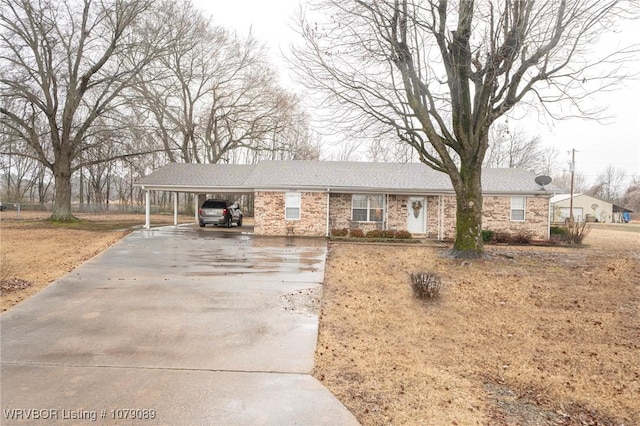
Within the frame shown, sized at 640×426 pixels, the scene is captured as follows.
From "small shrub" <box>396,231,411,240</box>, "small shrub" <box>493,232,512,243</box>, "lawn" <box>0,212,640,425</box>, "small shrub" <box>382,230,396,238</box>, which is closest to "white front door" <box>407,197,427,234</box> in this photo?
"small shrub" <box>396,231,411,240</box>

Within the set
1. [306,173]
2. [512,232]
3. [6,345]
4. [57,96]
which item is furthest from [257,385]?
[57,96]

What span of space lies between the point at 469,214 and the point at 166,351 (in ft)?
35.7

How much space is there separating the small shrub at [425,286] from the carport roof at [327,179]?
12.0 m

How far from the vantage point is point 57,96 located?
23844 millimetres

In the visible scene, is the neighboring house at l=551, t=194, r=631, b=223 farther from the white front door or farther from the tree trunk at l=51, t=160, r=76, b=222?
the tree trunk at l=51, t=160, r=76, b=222

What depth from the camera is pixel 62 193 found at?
79.4ft

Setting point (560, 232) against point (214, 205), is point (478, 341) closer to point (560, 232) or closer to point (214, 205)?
point (560, 232)

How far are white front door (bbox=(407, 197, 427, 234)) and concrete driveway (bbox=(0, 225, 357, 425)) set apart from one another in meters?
12.0

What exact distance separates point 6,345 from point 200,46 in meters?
29.2

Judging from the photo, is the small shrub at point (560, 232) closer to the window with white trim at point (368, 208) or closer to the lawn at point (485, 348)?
the window with white trim at point (368, 208)

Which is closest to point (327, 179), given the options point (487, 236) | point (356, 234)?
point (356, 234)

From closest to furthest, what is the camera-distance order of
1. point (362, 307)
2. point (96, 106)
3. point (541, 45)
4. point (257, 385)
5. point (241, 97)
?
1. point (257, 385)
2. point (362, 307)
3. point (541, 45)
4. point (96, 106)
5. point (241, 97)

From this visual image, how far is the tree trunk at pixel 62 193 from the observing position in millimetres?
23922

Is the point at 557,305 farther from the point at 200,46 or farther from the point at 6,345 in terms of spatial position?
the point at 200,46
